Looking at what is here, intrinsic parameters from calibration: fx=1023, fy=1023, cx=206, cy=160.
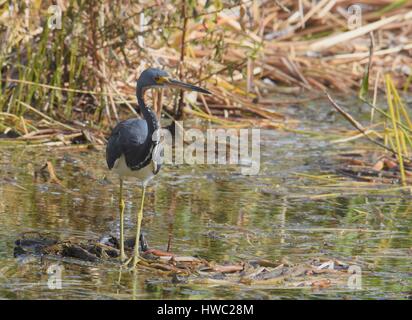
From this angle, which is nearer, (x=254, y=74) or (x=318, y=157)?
(x=318, y=157)

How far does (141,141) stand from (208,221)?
3.16ft

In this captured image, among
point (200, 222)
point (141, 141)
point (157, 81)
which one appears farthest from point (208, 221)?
point (157, 81)

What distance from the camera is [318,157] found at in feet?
29.2

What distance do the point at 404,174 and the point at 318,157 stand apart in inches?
45.5

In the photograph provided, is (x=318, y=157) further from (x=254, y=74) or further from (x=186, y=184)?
(x=254, y=74)

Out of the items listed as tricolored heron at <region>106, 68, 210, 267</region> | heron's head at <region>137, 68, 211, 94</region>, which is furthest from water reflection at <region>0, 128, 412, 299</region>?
heron's head at <region>137, 68, 211, 94</region>

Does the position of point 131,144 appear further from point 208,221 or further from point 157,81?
point 208,221

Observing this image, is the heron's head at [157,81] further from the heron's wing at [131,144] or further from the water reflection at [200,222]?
the water reflection at [200,222]

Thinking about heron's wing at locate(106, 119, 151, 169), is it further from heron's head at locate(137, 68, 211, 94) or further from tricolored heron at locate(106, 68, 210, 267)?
heron's head at locate(137, 68, 211, 94)

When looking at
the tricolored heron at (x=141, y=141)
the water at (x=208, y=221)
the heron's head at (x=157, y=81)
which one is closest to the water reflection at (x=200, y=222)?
the water at (x=208, y=221)
